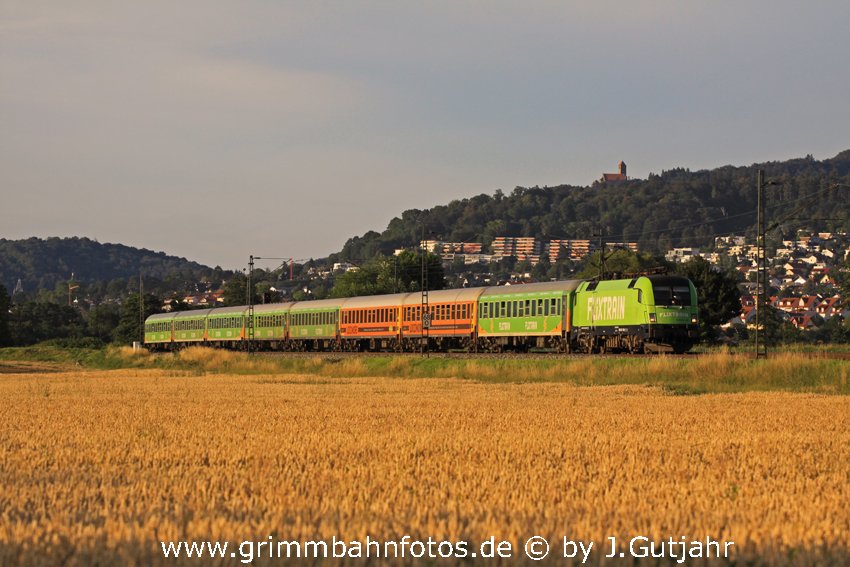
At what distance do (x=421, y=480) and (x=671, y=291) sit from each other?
4388 centimetres

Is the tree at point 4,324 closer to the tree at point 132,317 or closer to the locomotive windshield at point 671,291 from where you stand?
the tree at point 132,317

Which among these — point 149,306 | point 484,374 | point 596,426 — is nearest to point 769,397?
point 596,426

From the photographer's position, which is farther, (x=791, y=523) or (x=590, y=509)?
(x=590, y=509)

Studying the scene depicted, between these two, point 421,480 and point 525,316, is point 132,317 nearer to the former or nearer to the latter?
point 525,316

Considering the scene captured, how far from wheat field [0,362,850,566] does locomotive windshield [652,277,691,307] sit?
29930 mm

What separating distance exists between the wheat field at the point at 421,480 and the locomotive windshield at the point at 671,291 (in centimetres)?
2993

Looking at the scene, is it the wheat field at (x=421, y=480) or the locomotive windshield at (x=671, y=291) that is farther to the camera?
Answer: the locomotive windshield at (x=671, y=291)

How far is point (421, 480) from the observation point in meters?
11.9

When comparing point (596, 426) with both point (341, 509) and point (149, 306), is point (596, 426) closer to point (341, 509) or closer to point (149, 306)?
point (341, 509)

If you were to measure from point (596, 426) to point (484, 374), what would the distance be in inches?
1216

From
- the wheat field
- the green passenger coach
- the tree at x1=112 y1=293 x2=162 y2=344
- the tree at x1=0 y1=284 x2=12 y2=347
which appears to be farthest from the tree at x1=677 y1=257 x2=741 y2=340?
the tree at x1=0 y1=284 x2=12 y2=347

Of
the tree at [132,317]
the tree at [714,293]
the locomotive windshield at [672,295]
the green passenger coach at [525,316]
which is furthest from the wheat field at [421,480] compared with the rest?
the tree at [132,317]

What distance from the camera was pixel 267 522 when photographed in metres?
8.86

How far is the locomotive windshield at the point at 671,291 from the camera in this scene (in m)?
53.8
